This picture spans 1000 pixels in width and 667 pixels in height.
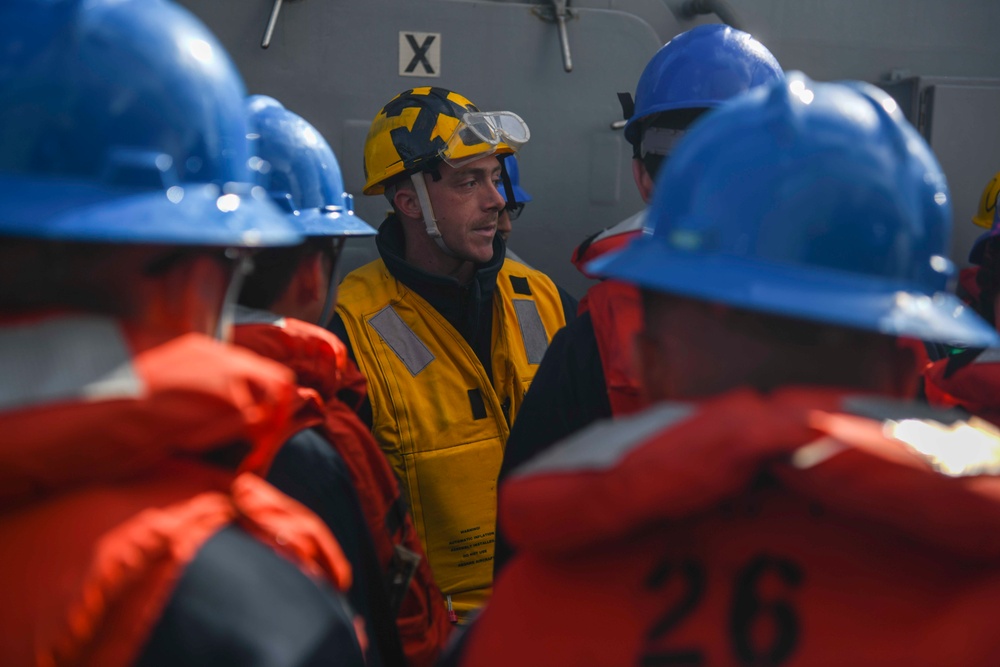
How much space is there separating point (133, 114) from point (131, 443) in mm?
393

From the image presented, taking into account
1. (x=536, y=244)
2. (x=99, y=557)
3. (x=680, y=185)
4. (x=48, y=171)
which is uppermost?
(x=48, y=171)

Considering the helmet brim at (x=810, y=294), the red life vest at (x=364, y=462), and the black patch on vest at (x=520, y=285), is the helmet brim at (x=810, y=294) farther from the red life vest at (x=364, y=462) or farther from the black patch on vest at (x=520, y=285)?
the black patch on vest at (x=520, y=285)

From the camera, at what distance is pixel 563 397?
192cm

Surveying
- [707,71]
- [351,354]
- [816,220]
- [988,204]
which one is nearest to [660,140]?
[707,71]

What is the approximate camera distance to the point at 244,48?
11.6ft

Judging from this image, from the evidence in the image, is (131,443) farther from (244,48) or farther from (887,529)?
(244,48)

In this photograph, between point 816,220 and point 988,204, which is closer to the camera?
→ point 816,220

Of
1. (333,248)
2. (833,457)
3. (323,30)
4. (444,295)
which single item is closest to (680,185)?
(833,457)

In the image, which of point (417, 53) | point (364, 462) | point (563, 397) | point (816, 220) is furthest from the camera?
point (417, 53)

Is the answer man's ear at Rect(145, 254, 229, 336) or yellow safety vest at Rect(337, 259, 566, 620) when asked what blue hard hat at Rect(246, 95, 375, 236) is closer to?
yellow safety vest at Rect(337, 259, 566, 620)

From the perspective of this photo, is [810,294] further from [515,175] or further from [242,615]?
[515,175]

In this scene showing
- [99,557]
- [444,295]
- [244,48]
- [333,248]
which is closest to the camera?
[99,557]

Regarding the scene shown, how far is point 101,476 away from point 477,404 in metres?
2.08

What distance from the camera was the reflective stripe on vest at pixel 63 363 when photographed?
829mm
